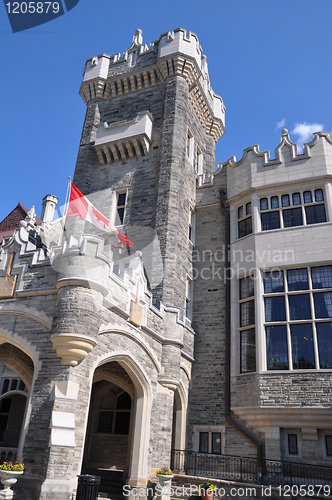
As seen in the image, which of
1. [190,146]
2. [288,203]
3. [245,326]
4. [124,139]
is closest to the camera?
[245,326]

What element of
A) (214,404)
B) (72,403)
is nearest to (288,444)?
(214,404)

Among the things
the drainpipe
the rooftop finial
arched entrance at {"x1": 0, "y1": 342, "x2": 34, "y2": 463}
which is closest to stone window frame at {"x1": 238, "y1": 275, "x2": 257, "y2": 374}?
the drainpipe

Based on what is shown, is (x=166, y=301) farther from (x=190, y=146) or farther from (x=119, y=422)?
(x=190, y=146)

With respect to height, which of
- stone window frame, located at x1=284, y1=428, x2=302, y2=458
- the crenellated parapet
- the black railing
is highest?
the crenellated parapet

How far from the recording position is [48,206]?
2867cm

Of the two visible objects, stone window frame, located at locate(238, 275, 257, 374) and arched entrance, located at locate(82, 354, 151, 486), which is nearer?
arched entrance, located at locate(82, 354, 151, 486)

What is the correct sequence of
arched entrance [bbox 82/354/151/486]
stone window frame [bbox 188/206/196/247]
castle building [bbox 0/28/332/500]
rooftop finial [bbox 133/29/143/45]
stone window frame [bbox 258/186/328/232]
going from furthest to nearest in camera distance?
rooftop finial [bbox 133/29/143/45] < stone window frame [bbox 188/206/196/247] < stone window frame [bbox 258/186/328/232] < arched entrance [bbox 82/354/151/486] < castle building [bbox 0/28/332/500]

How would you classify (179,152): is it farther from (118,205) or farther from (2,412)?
(2,412)

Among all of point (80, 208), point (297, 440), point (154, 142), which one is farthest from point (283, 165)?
point (297, 440)

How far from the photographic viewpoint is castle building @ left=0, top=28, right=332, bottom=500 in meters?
11.3

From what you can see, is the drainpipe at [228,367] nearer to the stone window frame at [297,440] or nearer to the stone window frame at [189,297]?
the stone window frame at [297,440]

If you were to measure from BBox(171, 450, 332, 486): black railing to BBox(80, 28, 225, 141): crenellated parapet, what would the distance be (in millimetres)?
16718

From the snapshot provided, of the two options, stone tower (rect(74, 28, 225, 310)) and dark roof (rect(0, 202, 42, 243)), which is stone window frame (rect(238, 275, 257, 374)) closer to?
stone tower (rect(74, 28, 225, 310))

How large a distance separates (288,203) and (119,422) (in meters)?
11.5
